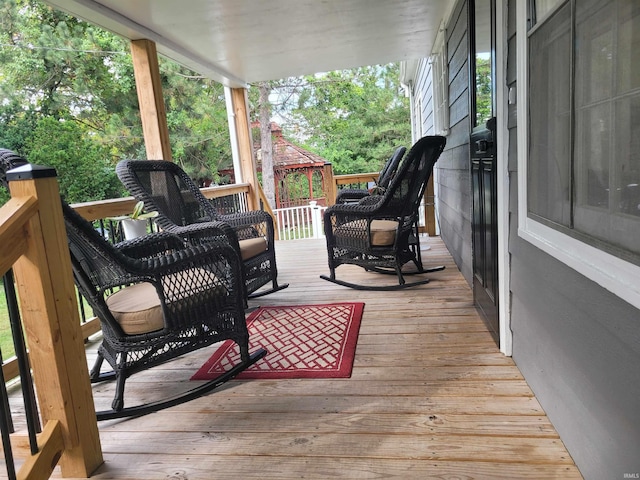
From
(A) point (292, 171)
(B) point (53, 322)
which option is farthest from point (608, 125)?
(A) point (292, 171)

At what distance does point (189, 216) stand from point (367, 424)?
7.25ft

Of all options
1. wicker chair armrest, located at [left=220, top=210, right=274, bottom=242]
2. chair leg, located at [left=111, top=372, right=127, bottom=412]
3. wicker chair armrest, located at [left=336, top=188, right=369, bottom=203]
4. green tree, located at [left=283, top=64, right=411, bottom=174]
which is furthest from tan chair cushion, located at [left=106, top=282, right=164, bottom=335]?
green tree, located at [left=283, top=64, right=411, bottom=174]

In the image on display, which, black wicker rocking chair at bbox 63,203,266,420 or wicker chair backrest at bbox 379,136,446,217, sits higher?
wicker chair backrest at bbox 379,136,446,217

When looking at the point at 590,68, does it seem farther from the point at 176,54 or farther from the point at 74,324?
the point at 176,54

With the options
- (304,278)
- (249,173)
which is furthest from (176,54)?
(304,278)

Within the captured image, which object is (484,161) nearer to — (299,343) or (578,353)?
(578,353)

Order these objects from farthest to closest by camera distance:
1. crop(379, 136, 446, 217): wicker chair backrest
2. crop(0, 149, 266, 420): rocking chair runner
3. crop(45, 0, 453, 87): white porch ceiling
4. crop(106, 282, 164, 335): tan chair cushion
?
crop(45, 0, 453, 87): white porch ceiling, crop(379, 136, 446, 217): wicker chair backrest, crop(106, 282, 164, 335): tan chair cushion, crop(0, 149, 266, 420): rocking chair runner

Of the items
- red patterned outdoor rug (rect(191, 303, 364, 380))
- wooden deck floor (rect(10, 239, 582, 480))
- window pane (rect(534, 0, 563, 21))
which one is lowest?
wooden deck floor (rect(10, 239, 582, 480))

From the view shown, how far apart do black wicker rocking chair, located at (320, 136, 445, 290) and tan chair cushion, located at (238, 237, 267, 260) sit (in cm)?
59

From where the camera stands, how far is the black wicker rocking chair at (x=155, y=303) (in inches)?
66.7

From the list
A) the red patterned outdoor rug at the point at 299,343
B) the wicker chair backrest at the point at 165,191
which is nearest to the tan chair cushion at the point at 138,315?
the red patterned outdoor rug at the point at 299,343

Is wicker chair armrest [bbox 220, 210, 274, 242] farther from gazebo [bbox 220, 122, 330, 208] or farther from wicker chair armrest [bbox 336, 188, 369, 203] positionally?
gazebo [bbox 220, 122, 330, 208]

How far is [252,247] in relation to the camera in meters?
3.07

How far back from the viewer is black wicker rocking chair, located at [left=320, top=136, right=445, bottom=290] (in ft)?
10.4
